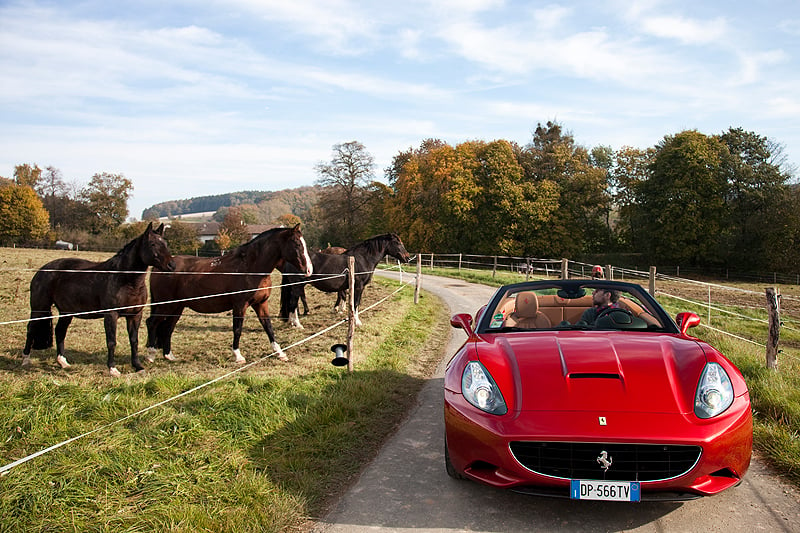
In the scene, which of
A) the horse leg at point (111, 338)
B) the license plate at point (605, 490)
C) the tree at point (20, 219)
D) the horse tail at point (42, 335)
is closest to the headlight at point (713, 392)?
the license plate at point (605, 490)

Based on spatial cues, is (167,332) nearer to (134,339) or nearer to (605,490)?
(134,339)

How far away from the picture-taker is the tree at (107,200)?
66.6 metres

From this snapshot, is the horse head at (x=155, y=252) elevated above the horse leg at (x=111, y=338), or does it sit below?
above

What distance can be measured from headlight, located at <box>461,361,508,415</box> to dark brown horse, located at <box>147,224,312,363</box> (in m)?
5.77

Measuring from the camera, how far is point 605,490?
3016mm

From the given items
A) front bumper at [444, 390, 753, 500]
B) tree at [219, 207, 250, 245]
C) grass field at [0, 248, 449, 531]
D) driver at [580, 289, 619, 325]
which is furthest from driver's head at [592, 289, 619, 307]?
tree at [219, 207, 250, 245]

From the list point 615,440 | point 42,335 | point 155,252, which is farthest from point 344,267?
point 615,440

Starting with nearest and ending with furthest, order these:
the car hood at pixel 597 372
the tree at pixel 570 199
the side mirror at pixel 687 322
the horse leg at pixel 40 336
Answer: the car hood at pixel 597 372, the side mirror at pixel 687 322, the horse leg at pixel 40 336, the tree at pixel 570 199

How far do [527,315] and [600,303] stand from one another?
0.83 m

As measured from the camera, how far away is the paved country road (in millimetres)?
3141

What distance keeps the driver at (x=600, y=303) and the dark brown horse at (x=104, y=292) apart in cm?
581

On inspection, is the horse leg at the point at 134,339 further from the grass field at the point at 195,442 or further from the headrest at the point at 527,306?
the headrest at the point at 527,306

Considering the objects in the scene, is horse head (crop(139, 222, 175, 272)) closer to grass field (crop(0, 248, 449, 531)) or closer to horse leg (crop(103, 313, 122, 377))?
horse leg (crop(103, 313, 122, 377))

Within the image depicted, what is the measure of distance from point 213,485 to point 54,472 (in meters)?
0.99
